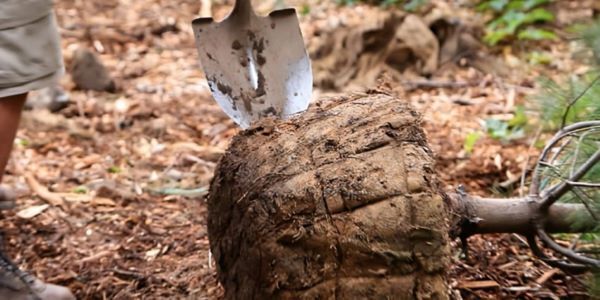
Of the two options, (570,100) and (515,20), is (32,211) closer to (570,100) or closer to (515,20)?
(570,100)

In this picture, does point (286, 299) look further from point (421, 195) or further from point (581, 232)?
point (581, 232)

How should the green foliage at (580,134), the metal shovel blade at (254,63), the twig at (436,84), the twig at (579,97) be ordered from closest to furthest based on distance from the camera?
1. the green foliage at (580,134)
2. the twig at (579,97)
3. the metal shovel blade at (254,63)
4. the twig at (436,84)

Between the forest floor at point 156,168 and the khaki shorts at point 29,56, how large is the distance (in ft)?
2.17

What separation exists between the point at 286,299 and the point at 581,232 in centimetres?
87

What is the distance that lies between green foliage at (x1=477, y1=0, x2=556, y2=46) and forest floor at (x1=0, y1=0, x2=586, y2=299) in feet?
0.52

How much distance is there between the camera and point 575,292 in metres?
2.08

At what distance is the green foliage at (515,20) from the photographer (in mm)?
4594

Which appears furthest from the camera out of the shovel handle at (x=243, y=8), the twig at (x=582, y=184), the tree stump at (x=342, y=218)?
the shovel handle at (x=243, y=8)

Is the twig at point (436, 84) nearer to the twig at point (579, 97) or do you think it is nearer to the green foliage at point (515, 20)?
the green foliage at point (515, 20)

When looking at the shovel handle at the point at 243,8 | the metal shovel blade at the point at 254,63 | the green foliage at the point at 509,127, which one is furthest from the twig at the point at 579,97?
the green foliage at the point at 509,127

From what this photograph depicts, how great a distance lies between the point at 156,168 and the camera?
10.6ft

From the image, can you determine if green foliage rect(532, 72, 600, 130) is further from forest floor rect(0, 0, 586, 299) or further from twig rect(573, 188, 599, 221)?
forest floor rect(0, 0, 586, 299)

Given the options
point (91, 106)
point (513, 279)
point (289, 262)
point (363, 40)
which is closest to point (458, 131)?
point (363, 40)

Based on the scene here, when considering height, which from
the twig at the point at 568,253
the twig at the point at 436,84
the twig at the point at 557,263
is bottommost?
the twig at the point at 436,84
